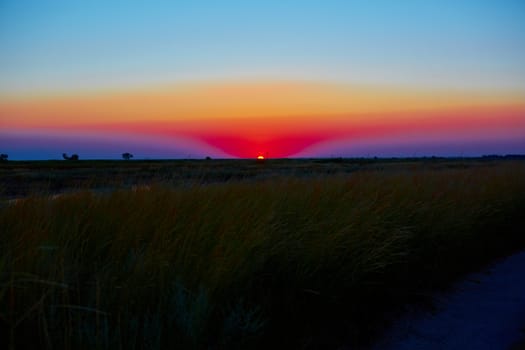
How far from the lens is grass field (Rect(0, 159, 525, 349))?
2.52 metres

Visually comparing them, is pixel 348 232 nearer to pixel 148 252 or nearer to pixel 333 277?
pixel 333 277

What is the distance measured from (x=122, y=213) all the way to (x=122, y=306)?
1.64m

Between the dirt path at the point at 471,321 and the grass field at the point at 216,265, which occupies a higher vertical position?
the grass field at the point at 216,265

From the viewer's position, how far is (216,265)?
3.30 meters

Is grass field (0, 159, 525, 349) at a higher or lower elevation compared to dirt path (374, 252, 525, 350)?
higher

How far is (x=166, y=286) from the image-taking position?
3.02m

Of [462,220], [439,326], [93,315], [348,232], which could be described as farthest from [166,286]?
[462,220]

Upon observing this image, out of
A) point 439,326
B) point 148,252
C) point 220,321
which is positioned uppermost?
point 148,252

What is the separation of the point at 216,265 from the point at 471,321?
8.76ft

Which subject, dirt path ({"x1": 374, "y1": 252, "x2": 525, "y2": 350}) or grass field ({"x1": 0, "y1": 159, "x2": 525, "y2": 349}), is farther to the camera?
dirt path ({"x1": 374, "y1": 252, "x2": 525, "y2": 350})

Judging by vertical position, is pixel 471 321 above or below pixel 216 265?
below

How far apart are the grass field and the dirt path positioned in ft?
0.73

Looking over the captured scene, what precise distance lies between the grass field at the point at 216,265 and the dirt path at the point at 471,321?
222 mm

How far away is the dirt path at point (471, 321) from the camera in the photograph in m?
3.77
